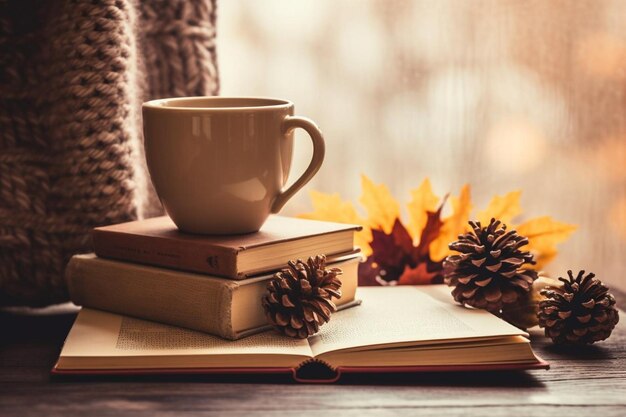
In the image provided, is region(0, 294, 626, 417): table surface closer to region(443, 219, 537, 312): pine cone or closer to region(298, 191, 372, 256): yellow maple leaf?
region(443, 219, 537, 312): pine cone

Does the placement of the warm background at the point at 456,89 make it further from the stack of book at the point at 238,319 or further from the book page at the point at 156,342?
the book page at the point at 156,342

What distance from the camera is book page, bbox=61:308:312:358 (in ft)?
2.10

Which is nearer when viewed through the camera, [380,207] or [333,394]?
[333,394]

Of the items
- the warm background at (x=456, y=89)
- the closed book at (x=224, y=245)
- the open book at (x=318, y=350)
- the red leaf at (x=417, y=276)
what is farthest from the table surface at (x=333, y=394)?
the warm background at (x=456, y=89)

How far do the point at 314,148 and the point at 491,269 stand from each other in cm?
21

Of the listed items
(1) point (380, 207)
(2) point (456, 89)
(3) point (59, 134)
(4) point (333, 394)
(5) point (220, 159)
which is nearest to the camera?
(4) point (333, 394)

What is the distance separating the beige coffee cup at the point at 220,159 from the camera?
27.8 inches

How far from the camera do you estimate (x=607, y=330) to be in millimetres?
720

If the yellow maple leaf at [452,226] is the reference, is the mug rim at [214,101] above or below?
above

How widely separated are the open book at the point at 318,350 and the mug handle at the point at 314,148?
14cm

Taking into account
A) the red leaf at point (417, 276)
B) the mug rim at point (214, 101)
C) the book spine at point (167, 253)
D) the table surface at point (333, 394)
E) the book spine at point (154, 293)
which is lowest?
the table surface at point (333, 394)

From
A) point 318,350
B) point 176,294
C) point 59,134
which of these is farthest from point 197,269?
point 59,134

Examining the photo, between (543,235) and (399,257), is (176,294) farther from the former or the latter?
(543,235)

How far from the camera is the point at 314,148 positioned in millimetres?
764
